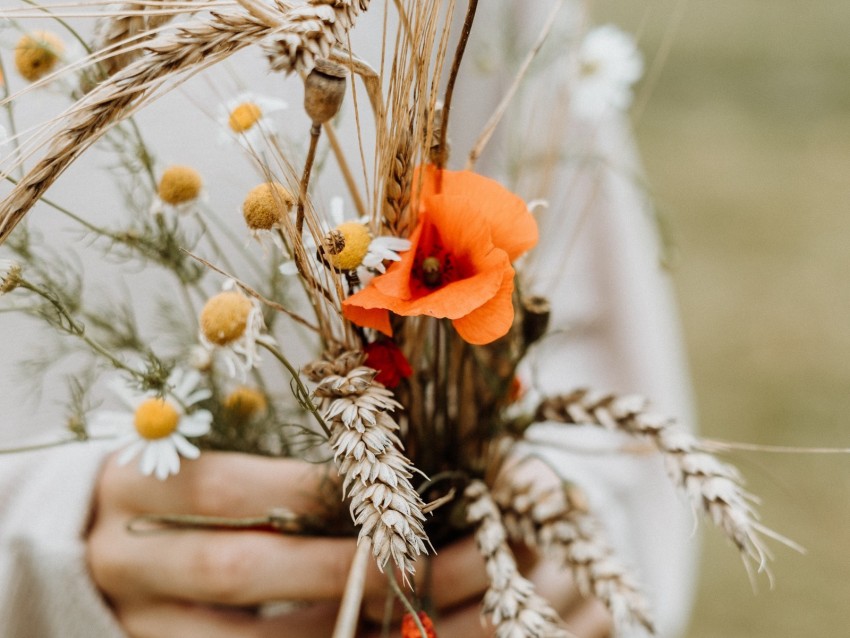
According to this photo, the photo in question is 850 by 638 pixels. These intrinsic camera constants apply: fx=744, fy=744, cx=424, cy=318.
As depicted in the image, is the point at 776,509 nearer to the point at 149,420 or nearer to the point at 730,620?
the point at 730,620

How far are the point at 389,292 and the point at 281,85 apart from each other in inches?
11.7

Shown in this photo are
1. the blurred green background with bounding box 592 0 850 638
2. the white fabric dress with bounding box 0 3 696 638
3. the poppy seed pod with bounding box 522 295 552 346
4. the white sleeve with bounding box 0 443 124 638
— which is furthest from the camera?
the blurred green background with bounding box 592 0 850 638

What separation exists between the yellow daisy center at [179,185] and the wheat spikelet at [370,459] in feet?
0.38

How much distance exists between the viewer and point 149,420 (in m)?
0.35

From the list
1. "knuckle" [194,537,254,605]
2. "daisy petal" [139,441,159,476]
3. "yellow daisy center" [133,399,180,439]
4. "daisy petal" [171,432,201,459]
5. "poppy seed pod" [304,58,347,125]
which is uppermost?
"poppy seed pod" [304,58,347,125]

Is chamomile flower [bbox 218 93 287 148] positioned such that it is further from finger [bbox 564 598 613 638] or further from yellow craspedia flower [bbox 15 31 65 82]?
finger [bbox 564 598 613 638]

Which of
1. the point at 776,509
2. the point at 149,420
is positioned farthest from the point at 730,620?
the point at 149,420

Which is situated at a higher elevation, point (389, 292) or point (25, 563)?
point (389, 292)

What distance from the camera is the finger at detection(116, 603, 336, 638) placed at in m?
0.41

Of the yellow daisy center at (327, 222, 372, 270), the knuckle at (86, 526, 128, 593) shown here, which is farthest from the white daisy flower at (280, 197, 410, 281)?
the knuckle at (86, 526, 128, 593)

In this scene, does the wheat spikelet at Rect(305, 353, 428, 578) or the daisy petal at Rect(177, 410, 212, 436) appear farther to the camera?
the daisy petal at Rect(177, 410, 212, 436)

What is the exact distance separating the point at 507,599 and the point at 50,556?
0.92 feet

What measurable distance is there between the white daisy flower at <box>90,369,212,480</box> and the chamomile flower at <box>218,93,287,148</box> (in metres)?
0.12

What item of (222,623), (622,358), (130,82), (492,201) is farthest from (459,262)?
(622,358)
